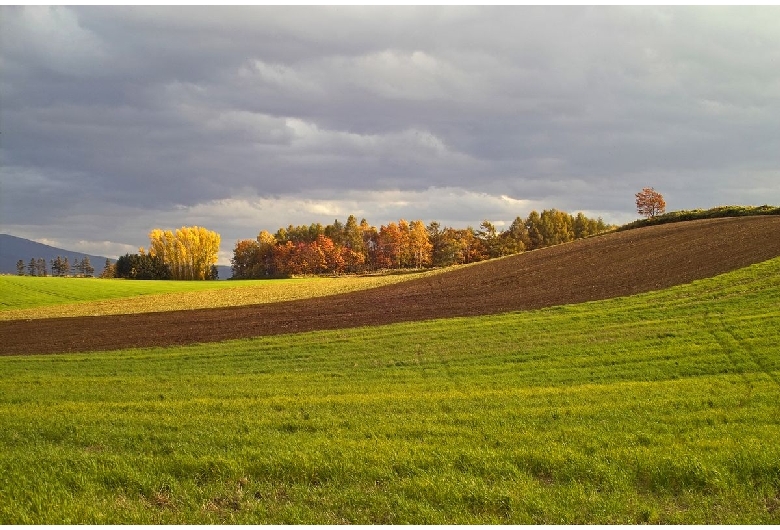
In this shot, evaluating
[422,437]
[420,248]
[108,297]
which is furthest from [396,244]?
[422,437]

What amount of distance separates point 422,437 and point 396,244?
412ft

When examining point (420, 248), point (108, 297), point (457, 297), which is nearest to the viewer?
point (457, 297)

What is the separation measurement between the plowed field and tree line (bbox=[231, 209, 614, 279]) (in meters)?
71.4

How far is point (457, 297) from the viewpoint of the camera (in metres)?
40.1

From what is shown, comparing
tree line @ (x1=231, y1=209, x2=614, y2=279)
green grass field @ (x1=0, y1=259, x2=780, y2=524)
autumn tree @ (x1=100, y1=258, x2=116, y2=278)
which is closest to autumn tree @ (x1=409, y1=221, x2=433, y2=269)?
tree line @ (x1=231, y1=209, x2=614, y2=279)

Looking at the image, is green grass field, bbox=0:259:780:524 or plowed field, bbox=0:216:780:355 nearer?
green grass field, bbox=0:259:780:524

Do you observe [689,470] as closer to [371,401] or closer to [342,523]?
[342,523]

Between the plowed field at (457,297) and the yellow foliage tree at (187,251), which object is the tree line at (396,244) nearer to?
the yellow foliage tree at (187,251)

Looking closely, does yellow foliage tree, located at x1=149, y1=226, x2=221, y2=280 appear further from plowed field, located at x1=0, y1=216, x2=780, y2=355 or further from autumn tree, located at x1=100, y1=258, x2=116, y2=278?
plowed field, located at x1=0, y1=216, x2=780, y2=355

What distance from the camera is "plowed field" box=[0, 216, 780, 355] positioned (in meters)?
33.0

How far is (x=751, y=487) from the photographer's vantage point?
891cm

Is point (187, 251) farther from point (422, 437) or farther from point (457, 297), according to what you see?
point (422, 437)

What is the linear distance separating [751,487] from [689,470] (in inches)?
36.0

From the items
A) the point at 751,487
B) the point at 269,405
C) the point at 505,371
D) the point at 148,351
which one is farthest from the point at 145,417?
the point at 148,351
